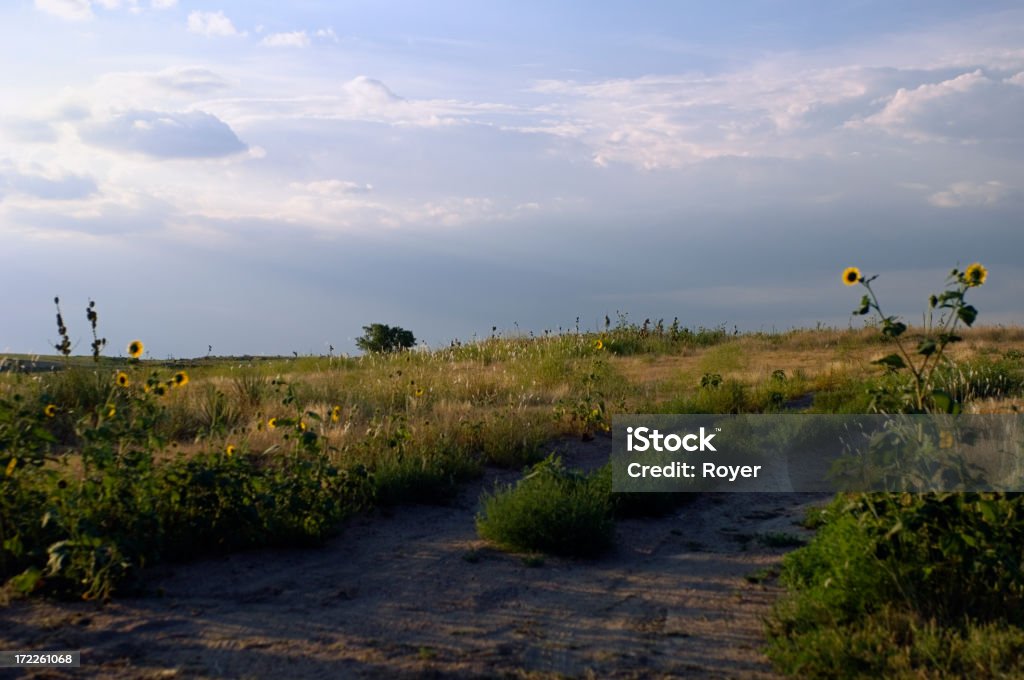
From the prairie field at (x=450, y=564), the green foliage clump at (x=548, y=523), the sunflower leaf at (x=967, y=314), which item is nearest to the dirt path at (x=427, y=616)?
the prairie field at (x=450, y=564)

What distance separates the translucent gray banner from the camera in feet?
14.7

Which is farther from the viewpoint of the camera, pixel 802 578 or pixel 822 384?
pixel 822 384

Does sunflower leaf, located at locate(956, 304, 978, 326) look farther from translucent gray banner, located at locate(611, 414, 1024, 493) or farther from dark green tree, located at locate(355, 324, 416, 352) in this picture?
dark green tree, located at locate(355, 324, 416, 352)

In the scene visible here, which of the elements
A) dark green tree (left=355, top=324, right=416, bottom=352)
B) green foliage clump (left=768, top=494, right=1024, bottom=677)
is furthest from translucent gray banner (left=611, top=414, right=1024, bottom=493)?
dark green tree (left=355, top=324, right=416, bottom=352)

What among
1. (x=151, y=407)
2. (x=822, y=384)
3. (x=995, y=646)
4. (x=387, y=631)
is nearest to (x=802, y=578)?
(x=995, y=646)

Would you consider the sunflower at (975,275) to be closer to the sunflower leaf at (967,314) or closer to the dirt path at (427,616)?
the sunflower leaf at (967,314)

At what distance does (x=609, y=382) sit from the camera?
12.6 meters

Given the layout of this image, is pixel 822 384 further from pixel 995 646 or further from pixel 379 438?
pixel 995 646

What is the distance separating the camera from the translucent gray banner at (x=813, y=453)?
449 centimetres

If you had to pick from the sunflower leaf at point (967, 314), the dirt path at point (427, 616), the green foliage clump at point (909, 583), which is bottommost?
the dirt path at point (427, 616)

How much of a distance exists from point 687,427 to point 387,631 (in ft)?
18.2

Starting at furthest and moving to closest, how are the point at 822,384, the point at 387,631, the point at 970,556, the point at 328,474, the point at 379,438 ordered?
1. the point at 822,384
2. the point at 379,438
3. the point at 328,474
4. the point at 387,631
5. the point at 970,556

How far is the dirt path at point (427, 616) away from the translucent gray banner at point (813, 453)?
104 centimetres

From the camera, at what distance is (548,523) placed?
6008 millimetres
